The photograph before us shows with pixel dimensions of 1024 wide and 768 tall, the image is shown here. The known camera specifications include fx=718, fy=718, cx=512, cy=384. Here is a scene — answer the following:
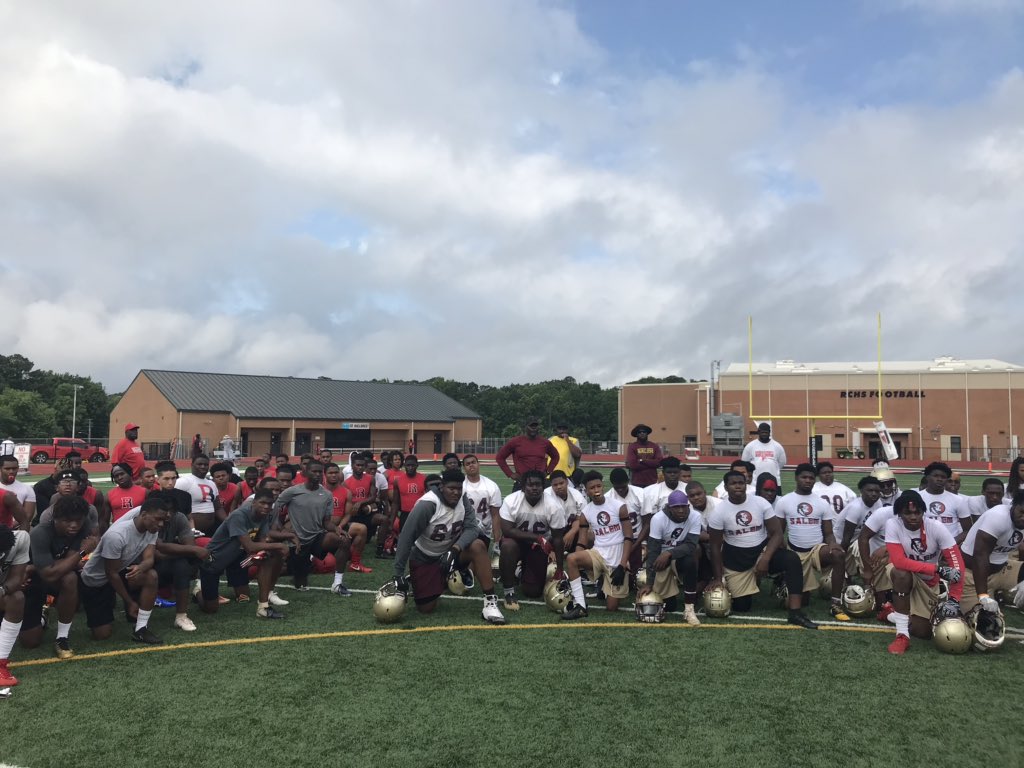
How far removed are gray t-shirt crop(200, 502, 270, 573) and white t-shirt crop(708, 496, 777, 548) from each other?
5019 millimetres

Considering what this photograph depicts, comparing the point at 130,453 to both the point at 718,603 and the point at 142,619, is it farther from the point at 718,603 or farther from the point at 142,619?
the point at 718,603

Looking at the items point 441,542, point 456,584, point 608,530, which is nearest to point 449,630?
point 441,542

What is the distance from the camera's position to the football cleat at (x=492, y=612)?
7109mm

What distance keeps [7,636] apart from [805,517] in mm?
7666

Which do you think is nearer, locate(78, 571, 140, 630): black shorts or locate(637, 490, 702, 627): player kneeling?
locate(78, 571, 140, 630): black shorts

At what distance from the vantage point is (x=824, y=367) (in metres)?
57.8

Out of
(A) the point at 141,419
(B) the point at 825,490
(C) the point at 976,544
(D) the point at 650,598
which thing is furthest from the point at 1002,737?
(A) the point at 141,419

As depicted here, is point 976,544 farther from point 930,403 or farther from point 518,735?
point 930,403

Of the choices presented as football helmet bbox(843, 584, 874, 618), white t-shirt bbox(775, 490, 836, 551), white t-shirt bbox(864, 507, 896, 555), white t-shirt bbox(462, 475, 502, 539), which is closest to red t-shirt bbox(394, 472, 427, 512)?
white t-shirt bbox(462, 475, 502, 539)

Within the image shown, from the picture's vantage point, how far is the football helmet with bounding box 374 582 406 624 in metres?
7.14

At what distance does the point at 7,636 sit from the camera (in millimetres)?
5520

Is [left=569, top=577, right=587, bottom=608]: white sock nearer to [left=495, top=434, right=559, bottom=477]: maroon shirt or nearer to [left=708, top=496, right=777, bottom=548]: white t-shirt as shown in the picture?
[left=708, top=496, right=777, bottom=548]: white t-shirt

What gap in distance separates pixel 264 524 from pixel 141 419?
159ft

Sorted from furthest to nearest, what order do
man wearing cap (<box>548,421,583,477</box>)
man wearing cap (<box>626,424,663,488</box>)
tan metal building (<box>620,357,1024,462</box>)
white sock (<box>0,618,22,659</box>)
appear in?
tan metal building (<box>620,357,1024,462</box>)
man wearing cap (<box>548,421,583,477</box>)
man wearing cap (<box>626,424,663,488</box>)
white sock (<box>0,618,22,659</box>)
